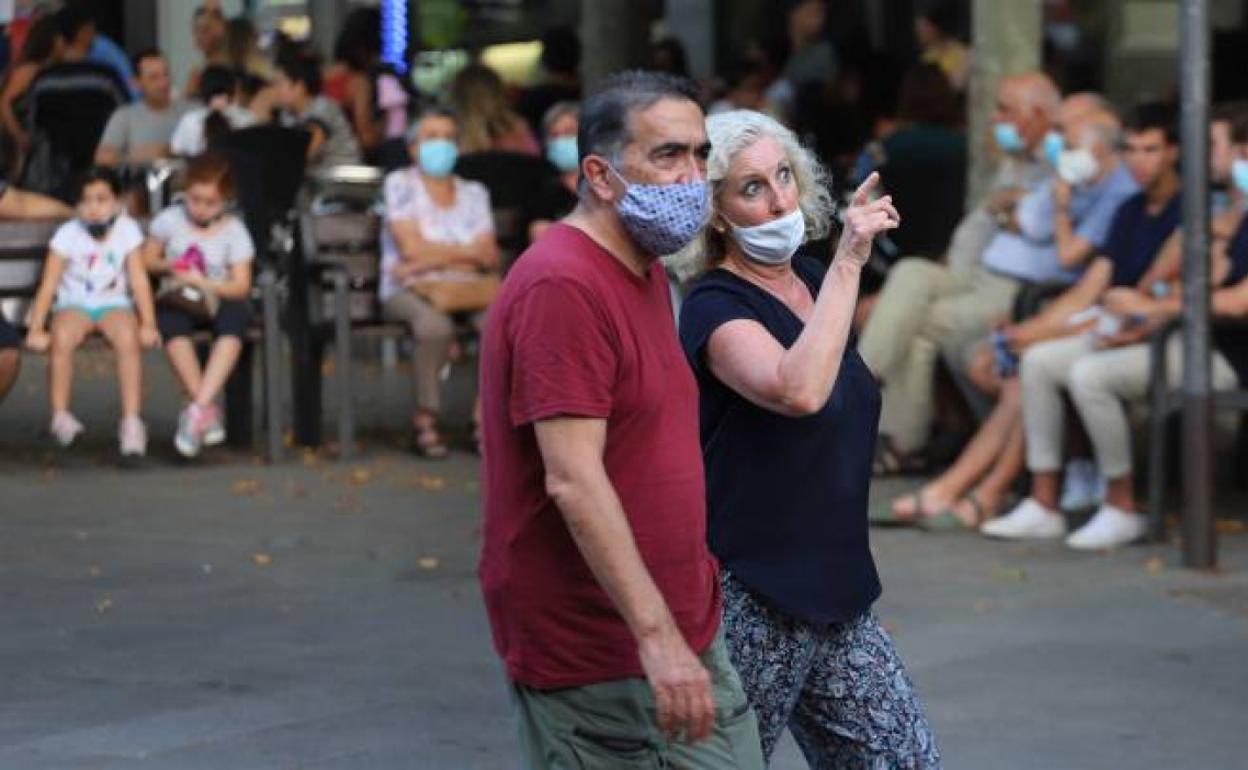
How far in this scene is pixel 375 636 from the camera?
8805mm

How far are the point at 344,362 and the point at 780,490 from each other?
8.20 m

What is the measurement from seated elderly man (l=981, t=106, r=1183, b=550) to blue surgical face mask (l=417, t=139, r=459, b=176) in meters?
3.37

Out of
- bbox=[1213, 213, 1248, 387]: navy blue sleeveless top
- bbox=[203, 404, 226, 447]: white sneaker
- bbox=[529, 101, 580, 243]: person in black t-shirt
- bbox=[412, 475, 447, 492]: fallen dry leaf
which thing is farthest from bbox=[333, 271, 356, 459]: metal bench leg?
bbox=[1213, 213, 1248, 387]: navy blue sleeveless top

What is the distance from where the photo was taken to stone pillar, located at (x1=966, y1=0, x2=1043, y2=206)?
1350cm

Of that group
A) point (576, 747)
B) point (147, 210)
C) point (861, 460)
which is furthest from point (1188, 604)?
point (147, 210)

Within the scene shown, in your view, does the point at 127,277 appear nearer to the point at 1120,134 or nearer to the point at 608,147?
the point at 1120,134

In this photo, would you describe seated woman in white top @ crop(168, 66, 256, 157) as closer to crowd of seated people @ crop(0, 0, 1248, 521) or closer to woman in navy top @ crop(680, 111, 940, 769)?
crowd of seated people @ crop(0, 0, 1248, 521)

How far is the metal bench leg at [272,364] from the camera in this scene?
12.9 m

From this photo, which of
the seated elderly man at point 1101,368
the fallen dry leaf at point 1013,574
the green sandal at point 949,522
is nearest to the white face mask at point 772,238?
the fallen dry leaf at point 1013,574

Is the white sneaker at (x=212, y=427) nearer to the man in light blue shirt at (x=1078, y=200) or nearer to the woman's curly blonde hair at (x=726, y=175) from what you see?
the man in light blue shirt at (x=1078, y=200)

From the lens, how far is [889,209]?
16.2 ft

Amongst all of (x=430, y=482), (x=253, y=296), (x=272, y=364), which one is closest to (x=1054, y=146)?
(x=430, y=482)

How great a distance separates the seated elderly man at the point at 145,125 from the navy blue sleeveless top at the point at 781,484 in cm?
1331

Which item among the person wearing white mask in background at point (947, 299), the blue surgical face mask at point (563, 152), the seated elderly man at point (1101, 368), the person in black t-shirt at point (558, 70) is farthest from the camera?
the person in black t-shirt at point (558, 70)
